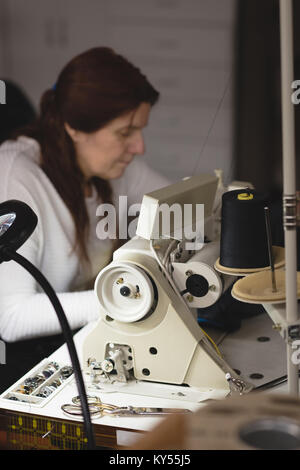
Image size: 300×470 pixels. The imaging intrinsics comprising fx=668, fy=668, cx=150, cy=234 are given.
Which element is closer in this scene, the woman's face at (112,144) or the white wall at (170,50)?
the woman's face at (112,144)

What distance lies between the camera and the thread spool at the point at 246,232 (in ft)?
3.99

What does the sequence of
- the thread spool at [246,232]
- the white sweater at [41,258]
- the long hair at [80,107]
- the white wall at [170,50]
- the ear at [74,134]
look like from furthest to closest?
the white wall at [170,50], the ear at [74,134], the long hair at [80,107], the white sweater at [41,258], the thread spool at [246,232]

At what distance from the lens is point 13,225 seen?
98cm

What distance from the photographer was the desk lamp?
→ 0.94 metres

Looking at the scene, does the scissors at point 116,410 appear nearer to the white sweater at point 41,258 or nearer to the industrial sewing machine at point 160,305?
the industrial sewing machine at point 160,305

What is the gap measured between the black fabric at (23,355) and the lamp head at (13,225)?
551mm

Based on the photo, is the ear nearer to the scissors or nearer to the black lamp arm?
the scissors

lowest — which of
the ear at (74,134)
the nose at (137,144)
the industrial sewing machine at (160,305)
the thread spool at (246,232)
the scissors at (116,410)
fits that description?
the scissors at (116,410)

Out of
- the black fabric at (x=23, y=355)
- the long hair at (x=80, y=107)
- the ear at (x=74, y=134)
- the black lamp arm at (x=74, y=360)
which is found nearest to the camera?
the black lamp arm at (x=74, y=360)

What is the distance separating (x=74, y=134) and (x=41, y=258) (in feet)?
1.31

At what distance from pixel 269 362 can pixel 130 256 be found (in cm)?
41

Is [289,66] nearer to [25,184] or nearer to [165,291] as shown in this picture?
[165,291]

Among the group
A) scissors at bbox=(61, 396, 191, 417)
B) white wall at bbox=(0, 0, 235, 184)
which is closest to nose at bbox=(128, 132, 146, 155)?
scissors at bbox=(61, 396, 191, 417)

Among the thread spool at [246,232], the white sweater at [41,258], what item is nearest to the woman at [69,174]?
the white sweater at [41,258]
